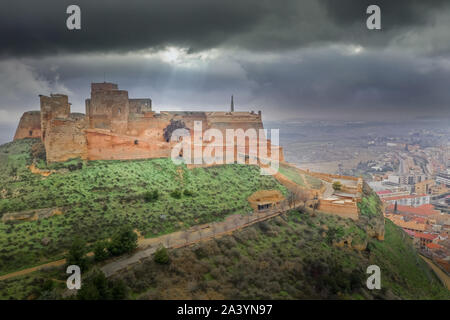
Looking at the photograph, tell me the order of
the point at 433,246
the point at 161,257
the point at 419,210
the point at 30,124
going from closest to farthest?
1. the point at 161,257
2. the point at 30,124
3. the point at 433,246
4. the point at 419,210

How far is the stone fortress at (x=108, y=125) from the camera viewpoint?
74.3 feet

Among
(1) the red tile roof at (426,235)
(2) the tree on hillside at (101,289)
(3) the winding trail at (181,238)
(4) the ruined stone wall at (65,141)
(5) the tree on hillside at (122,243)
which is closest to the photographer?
(2) the tree on hillside at (101,289)

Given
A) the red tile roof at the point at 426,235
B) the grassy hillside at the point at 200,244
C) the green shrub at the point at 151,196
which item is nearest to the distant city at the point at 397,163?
the red tile roof at the point at 426,235

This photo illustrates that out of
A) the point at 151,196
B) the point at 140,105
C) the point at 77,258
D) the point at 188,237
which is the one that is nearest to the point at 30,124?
the point at 140,105

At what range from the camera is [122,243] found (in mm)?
15797

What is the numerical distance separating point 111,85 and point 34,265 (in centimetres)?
1822

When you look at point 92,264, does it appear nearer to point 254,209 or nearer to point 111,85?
point 254,209

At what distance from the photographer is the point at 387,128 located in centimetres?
12756

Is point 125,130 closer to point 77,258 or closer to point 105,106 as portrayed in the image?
point 105,106

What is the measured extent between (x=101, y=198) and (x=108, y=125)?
1052 cm

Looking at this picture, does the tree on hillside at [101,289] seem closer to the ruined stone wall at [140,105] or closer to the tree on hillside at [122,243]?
the tree on hillside at [122,243]

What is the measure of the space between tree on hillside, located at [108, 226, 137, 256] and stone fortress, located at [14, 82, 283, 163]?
9.81m

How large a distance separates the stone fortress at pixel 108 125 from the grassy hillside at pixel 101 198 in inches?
40.4

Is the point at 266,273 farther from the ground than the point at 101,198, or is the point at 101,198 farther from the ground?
the point at 101,198
